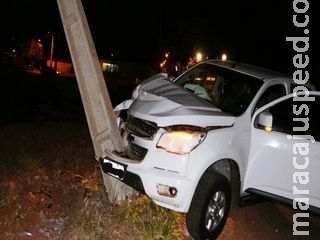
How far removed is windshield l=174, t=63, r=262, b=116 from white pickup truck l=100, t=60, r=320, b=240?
0.02 m

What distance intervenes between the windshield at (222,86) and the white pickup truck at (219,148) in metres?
0.02

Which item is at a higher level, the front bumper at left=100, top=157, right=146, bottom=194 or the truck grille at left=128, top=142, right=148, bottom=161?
the truck grille at left=128, top=142, right=148, bottom=161

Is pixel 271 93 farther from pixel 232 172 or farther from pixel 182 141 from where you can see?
pixel 182 141

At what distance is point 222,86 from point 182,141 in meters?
1.78

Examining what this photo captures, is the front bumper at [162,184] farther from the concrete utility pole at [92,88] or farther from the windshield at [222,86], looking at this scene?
the windshield at [222,86]

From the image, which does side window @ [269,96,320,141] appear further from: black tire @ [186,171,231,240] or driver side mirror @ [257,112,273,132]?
black tire @ [186,171,231,240]

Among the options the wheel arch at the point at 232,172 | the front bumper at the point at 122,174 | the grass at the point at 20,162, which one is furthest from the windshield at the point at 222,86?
the grass at the point at 20,162

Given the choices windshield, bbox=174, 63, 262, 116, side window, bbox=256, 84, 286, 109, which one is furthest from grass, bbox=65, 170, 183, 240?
side window, bbox=256, 84, 286, 109

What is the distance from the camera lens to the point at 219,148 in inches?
178

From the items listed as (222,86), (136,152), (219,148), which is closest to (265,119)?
(219,148)

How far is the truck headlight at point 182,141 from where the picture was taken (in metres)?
4.35

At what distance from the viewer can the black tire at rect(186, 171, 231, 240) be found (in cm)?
444

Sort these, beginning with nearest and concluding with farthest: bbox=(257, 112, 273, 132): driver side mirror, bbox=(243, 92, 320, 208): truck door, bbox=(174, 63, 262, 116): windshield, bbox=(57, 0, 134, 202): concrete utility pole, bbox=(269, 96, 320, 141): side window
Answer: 1. bbox=(257, 112, 273, 132): driver side mirror
2. bbox=(243, 92, 320, 208): truck door
3. bbox=(269, 96, 320, 141): side window
4. bbox=(57, 0, 134, 202): concrete utility pole
5. bbox=(174, 63, 262, 116): windshield

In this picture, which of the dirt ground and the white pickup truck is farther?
the dirt ground
